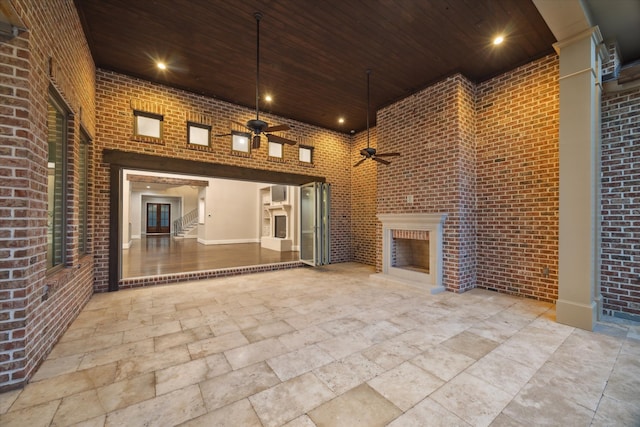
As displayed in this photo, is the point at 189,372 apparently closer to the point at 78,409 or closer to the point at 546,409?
the point at 78,409

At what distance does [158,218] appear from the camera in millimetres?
17344

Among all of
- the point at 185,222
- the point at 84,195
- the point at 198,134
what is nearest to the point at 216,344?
the point at 84,195

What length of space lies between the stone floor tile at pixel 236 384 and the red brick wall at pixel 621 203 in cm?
420

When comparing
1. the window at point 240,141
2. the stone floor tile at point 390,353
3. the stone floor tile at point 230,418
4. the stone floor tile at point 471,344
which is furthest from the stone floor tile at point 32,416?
the window at point 240,141

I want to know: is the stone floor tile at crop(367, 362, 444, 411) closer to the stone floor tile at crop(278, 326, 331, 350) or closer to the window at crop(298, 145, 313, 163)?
the stone floor tile at crop(278, 326, 331, 350)

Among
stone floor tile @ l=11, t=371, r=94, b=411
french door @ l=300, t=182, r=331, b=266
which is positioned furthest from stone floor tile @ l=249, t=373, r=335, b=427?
french door @ l=300, t=182, r=331, b=266

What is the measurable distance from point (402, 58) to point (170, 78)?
13.0ft

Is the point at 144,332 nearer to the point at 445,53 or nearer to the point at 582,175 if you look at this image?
the point at 582,175

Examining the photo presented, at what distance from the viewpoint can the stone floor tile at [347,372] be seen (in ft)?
5.98

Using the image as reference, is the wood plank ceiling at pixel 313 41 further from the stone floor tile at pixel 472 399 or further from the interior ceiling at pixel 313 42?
the stone floor tile at pixel 472 399

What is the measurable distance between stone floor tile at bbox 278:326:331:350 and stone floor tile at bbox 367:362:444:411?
76cm

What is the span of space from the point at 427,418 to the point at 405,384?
32 cm

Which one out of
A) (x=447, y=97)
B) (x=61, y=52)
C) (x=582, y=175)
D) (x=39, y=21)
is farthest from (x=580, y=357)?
(x=61, y=52)

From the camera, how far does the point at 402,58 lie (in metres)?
3.93
